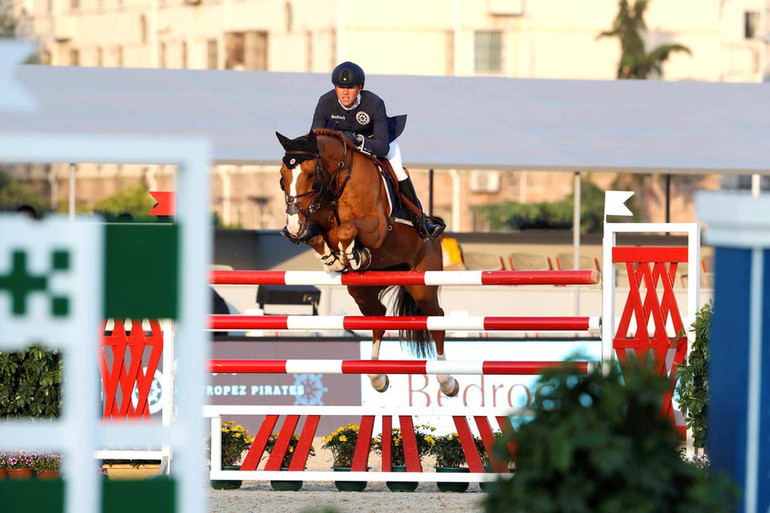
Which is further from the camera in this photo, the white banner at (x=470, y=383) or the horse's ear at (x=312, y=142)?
the white banner at (x=470, y=383)

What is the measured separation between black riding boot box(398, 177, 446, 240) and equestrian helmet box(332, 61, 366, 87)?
0.62 metres

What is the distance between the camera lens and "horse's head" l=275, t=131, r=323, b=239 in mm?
5562

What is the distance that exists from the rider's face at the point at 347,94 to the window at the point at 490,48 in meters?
27.0

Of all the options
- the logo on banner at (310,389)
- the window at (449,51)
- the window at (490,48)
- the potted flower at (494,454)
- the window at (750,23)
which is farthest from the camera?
the window at (750,23)

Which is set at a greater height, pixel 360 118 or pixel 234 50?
pixel 234 50

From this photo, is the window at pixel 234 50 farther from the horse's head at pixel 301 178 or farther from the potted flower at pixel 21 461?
the horse's head at pixel 301 178

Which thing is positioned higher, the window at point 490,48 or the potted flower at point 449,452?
the window at point 490,48

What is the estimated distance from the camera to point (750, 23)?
111 ft

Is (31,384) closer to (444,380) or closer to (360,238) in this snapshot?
(360,238)

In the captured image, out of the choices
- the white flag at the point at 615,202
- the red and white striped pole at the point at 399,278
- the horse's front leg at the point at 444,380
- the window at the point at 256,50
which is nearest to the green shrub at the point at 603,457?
the red and white striped pole at the point at 399,278

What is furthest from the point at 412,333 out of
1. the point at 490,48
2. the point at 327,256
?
the point at 490,48

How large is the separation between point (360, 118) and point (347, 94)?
0.54ft

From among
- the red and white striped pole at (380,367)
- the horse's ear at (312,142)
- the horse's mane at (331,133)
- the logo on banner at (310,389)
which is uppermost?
the horse's mane at (331,133)

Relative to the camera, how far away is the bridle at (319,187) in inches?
220
